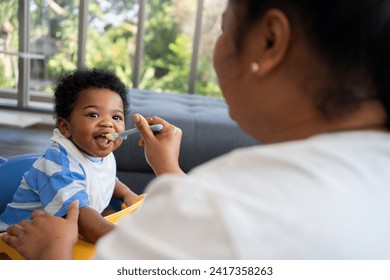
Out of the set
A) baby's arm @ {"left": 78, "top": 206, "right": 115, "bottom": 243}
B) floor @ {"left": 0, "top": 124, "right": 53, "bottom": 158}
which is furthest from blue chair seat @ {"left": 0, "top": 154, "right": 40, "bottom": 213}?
floor @ {"left": 0, "top": 124, "right": 53, "bottom": 158}

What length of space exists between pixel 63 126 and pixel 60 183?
0.29m

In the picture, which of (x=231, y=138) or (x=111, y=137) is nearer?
(x=111, y=137)

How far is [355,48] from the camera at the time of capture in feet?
1.37

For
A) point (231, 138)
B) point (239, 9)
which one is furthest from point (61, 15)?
point (239, 9)

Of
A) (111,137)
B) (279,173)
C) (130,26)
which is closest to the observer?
(279,173)

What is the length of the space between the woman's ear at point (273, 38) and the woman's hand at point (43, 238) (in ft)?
1.79

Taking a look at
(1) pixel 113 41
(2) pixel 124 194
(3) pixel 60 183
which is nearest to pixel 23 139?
(1) pixel 113 41

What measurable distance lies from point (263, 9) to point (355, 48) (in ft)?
0.31

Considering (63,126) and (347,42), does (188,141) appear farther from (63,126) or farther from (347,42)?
(347,42)

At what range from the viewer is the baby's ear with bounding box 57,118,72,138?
1.45 metres

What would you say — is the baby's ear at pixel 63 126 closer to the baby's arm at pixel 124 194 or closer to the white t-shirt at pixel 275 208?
the baby's arm at pixel 124 194

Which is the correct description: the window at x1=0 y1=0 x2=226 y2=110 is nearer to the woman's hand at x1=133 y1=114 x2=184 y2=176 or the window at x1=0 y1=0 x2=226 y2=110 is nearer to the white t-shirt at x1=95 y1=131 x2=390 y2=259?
the woman's hand at x1=133 y1=114 x2=184 y2=176
